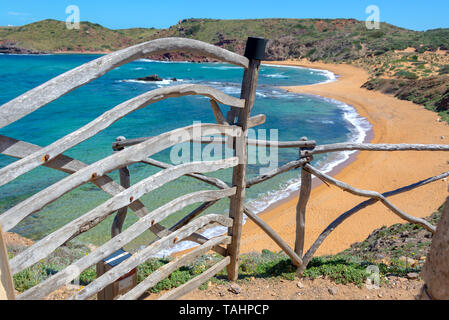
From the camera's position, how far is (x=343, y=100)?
28.9 m

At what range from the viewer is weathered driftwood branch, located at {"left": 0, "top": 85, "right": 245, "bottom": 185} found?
1564 millimetres

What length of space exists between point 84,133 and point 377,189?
1066 centimetres

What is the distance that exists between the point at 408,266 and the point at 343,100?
1060 inches

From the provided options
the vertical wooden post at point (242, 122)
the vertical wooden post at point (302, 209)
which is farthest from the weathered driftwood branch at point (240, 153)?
the vertical wooden post at point (302, 209)

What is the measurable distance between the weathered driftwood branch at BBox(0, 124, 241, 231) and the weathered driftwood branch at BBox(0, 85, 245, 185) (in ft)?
0.47

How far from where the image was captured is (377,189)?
10.6 m

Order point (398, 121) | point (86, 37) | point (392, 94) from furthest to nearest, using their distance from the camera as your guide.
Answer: point (86, 37)
point (392, 94)
point (398, 121)

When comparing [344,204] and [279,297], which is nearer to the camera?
[279,297]

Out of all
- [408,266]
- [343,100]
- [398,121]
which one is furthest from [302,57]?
[408,266]

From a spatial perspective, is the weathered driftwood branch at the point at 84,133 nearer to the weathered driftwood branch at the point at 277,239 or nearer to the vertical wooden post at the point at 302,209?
the weathered driftwood branch at the point at 277,239

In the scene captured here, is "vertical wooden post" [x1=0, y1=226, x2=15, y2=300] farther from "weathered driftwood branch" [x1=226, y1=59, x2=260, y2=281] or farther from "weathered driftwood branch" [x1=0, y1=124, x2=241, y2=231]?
"weathered driftwood branch" [x1=226, y1=59, x2=260, y2=281]

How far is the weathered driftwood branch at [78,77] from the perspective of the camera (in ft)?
4.80

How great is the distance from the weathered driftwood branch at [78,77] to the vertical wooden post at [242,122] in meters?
0.55
